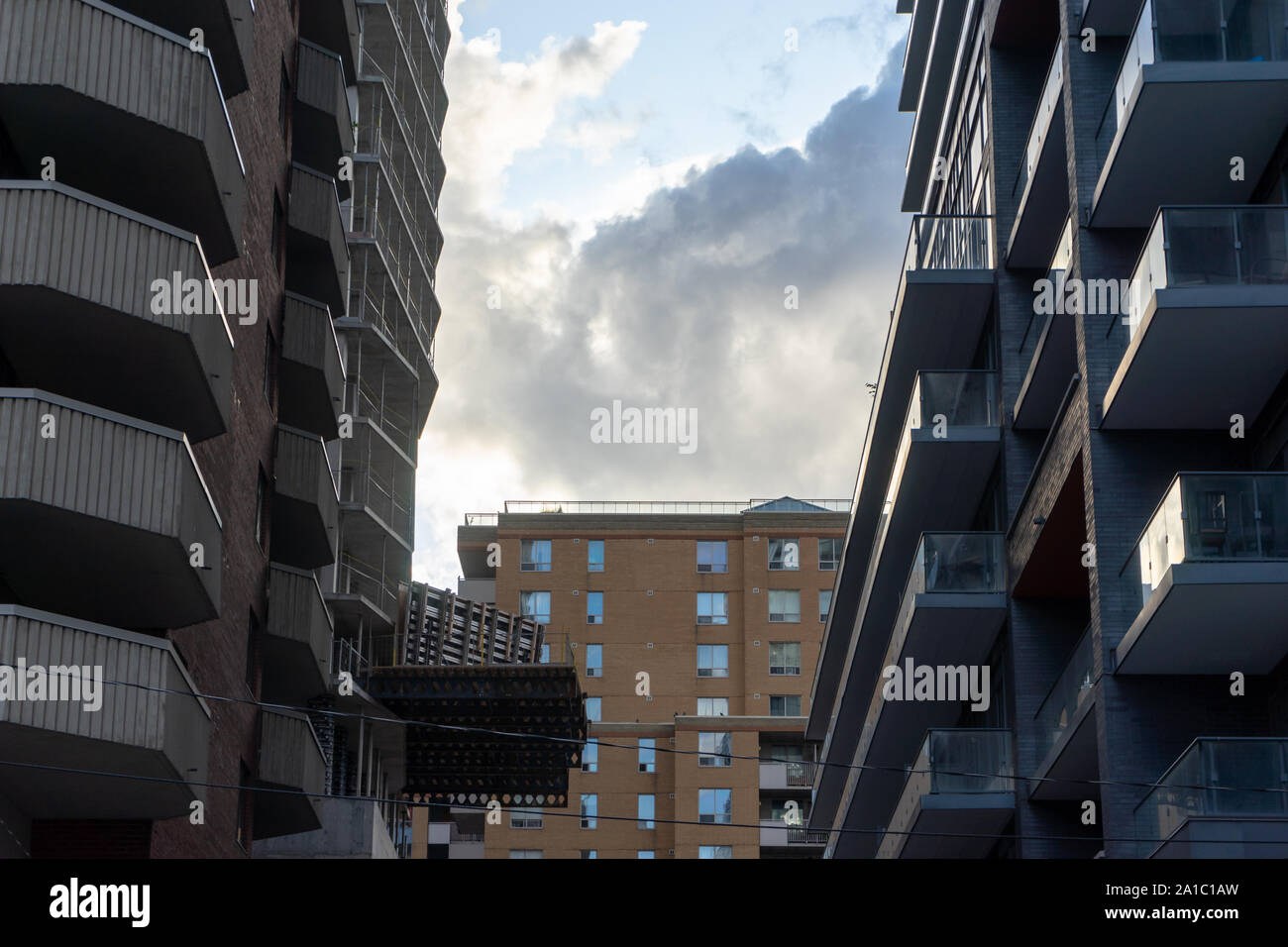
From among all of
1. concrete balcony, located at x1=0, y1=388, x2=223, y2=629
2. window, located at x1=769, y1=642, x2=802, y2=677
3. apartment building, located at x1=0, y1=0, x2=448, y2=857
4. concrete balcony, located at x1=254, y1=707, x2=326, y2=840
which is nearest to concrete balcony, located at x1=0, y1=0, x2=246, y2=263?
apartment building, located at x1=0, y1=0, x2=448, y2=857

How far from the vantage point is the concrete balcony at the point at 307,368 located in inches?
1134

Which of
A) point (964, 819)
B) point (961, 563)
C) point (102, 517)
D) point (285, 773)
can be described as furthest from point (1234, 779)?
point (285, 773)

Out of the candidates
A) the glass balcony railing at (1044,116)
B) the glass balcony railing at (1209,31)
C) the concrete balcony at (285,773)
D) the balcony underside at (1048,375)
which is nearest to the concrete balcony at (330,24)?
the concrete balcony at (285,773)

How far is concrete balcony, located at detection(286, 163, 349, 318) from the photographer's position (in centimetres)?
2952

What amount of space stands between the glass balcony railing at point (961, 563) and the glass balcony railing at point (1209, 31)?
8.88 m

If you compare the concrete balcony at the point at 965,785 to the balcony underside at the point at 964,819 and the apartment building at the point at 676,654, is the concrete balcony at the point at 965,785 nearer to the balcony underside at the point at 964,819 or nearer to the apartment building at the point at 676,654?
the balcony underside at the point at 964,819

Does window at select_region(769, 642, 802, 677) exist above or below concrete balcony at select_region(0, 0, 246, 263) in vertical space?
above

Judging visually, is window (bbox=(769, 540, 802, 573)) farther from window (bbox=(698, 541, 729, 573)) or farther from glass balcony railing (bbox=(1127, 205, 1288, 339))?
glass balcony railing (bbox=(1127, 205, 1288, 339))

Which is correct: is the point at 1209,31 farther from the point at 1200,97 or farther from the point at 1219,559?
the point at 1219,559

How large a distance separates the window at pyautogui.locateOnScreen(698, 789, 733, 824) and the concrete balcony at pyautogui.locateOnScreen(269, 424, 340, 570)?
40.2 metres

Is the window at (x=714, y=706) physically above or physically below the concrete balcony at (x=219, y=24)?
below

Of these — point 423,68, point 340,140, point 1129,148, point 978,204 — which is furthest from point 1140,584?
point 423,68

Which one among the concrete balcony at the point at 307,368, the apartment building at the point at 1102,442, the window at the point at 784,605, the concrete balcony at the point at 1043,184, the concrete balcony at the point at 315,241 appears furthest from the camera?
the window at the point at 784,605
